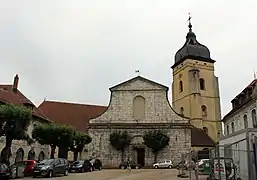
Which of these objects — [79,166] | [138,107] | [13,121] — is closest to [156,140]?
[138,107]

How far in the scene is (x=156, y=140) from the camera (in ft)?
129

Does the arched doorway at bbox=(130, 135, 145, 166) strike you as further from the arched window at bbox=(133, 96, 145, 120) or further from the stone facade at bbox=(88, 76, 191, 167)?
the arched window at bbox=(133, 96, 145, 120)

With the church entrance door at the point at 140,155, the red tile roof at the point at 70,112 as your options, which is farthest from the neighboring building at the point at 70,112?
the church entrance door at the point at 140,155

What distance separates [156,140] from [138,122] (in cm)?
357

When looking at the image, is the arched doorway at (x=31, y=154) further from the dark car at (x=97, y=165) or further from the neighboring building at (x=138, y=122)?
the dark car at (x=97, y=165)

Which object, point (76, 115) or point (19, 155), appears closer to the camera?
point (19, 155)

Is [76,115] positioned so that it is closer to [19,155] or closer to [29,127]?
[29,127]

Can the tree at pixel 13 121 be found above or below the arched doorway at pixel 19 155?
above

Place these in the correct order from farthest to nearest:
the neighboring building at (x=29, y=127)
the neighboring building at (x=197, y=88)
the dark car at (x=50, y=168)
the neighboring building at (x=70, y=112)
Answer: the neighboring building at (x=197, y=88)
the neighboring building at (x=70, y=112)
the neighboring building at (x=29, y=127)
the dark car at (x=50, y=168)

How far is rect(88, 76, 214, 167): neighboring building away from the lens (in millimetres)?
40125

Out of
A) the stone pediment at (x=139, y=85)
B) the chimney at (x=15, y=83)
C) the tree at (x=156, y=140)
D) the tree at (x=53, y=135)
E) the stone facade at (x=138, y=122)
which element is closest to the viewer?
the tree at (x=53, y=135)

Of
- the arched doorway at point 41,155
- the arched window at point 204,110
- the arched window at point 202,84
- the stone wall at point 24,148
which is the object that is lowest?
the arched doorway at point 41,155

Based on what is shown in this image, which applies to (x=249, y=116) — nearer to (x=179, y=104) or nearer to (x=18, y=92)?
(x=18, y=92)

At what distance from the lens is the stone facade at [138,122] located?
40.1m
